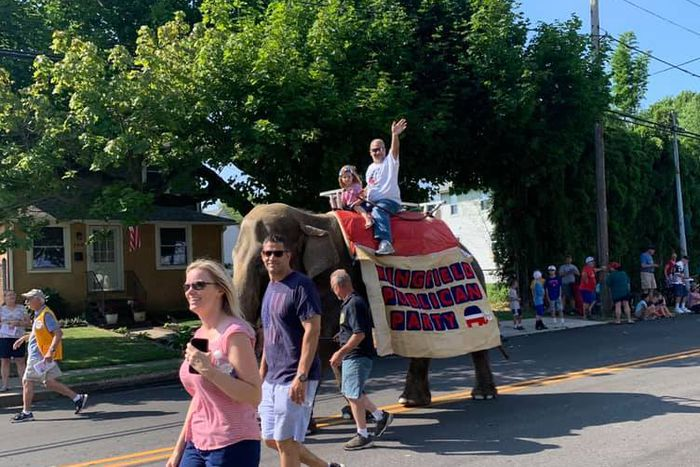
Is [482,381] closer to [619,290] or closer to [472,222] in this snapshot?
[619,290]

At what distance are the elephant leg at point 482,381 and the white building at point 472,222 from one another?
22.8m

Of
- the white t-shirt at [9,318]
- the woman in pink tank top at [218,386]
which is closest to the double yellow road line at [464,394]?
the woman in pink tank top at [218,386]

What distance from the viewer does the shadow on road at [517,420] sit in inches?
274

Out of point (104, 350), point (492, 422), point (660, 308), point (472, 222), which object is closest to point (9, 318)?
point (104, 350)

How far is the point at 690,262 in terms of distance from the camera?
27906 millimetres

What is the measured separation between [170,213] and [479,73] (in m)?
12.0

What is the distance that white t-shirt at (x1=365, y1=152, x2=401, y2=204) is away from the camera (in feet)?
28.4

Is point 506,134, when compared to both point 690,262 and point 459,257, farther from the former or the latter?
point 690,262

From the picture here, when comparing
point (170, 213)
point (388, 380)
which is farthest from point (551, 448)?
point (170, 213)

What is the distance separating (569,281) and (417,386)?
565 inches

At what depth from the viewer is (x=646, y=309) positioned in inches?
843

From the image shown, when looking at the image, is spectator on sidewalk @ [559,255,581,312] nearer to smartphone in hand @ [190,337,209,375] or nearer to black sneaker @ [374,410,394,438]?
black sneaker @ [374,410,394,438]

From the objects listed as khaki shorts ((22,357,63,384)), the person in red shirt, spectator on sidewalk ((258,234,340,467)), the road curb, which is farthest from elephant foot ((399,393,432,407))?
the person in red shirt

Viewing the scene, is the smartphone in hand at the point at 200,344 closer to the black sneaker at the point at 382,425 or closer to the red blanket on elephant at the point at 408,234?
the black sneaker at the point at 382,425
